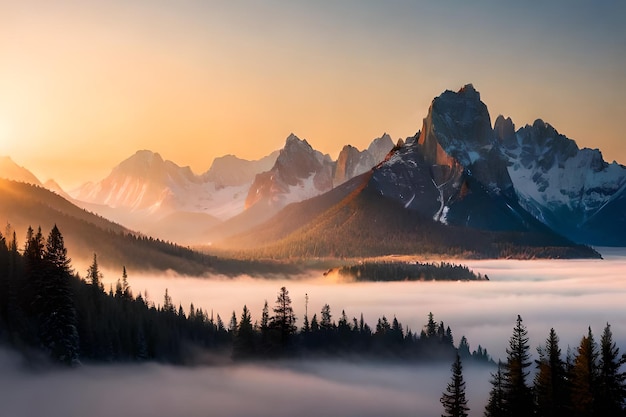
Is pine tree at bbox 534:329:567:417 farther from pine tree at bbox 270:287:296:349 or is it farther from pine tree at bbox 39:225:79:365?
pine tree at bbox 39:225:79:365

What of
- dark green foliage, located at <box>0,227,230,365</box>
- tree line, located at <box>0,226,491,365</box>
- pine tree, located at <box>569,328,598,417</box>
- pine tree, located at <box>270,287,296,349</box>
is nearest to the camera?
pine tree, located at <box>569,328,598,417</box>

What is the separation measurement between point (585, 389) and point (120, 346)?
7969cm

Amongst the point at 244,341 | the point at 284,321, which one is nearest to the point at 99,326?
the point at 244,341

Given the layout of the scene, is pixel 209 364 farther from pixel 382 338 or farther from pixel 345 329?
pixel 382 338

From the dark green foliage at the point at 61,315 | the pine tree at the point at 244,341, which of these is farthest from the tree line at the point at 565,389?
the pine tree at the point at 244,341

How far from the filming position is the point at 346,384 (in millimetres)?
163125

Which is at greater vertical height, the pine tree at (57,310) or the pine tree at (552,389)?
the pine tree at (57,310)

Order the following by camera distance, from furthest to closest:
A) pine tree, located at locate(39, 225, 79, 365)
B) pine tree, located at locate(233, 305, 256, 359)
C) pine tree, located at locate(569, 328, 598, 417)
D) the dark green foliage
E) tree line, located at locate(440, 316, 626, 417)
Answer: pine tree, located at locate(233, 305, 256, 359) → the dark green foliage → pine tree, located at locate(39, 225, 79, 365) → pine tree, located at locate(569, 328, 598, 417) → tree line, located at locate(440, 316, 626, 417)

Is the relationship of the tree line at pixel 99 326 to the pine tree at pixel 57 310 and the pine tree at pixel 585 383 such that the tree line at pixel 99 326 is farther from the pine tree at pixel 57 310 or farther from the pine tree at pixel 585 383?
the pine tree at pixel 585 383

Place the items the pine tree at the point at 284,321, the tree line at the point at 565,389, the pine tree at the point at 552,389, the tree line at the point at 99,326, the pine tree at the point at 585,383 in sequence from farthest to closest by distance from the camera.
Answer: the pine tree at the point at 284,321
the tree line at the point at 99,326
the pine tree at the point at 552,389
the pine tree at the point at 585,383
the tree line at the point at 565,389

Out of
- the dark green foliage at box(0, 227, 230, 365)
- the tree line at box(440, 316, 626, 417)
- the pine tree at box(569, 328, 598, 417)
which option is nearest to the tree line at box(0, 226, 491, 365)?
the dark green foliage at box(0, 227, 230, 365)

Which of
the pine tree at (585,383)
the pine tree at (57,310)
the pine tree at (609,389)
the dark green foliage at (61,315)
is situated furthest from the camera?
the dark green foliage at (61,315)

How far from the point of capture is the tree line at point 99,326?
105938 millimetres

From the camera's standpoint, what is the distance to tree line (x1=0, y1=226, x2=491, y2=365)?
4171 inches
